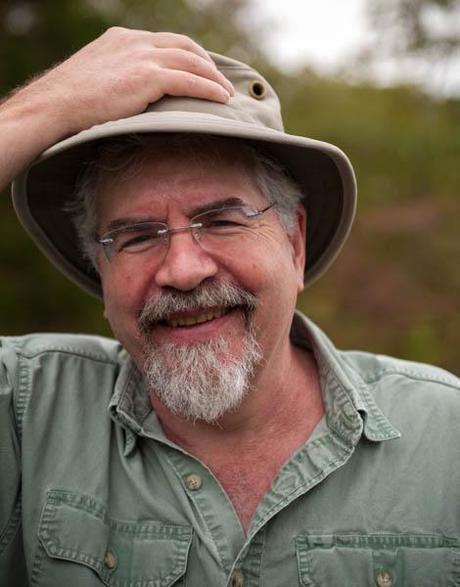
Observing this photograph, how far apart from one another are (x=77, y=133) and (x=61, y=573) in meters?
1.41

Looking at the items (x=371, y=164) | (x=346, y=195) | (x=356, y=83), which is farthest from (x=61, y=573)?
(x=356, y=83)

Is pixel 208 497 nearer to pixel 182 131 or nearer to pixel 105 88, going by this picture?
pixel 182 131

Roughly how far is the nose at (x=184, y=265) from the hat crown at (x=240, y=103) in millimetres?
400

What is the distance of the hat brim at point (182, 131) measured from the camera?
6.86 ft

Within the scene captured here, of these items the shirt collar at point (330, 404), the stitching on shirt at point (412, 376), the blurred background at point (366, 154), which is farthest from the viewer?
the blurred background at point (366, 154)

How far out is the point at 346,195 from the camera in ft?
8.45

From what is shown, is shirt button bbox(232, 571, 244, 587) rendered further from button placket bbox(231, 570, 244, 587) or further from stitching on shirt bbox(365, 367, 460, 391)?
stitching on shirt bbox(365, 367, 460, 391)

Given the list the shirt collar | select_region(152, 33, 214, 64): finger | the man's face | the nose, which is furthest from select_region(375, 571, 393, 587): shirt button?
select_region(152, 33, 214, 64): finger

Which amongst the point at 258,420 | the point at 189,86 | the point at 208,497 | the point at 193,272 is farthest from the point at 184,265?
the point at 208,497

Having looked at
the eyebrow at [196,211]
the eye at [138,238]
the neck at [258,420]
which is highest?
the eyebrow at [196,211]

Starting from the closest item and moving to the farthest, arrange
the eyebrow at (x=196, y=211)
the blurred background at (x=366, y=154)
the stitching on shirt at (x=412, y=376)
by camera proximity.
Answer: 1. the eyebrow at (x=196, y=211)
2. the stitching on shirt at (x=412, y=376)
3. the blurred background at (x=366, y=154)

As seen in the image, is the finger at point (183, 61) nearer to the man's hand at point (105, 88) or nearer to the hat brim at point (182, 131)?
the man's hand at point (105, 88)

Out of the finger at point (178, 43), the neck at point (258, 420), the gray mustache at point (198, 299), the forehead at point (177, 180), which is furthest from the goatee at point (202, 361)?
the finger at point (178, 43)

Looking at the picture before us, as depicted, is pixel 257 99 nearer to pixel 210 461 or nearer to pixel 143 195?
pixel 143 195
